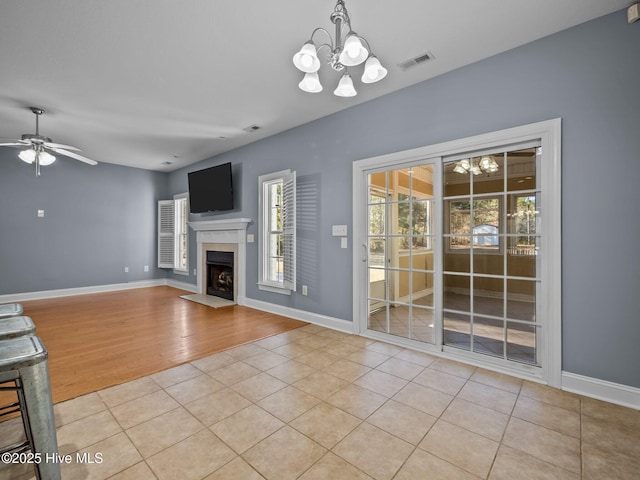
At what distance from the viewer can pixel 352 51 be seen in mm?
1783

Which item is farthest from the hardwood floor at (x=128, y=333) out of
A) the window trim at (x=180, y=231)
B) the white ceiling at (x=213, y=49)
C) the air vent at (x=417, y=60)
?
the air vent at (x=417, y=60)

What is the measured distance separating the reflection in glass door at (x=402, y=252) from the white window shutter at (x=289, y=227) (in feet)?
3.64

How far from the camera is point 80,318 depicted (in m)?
4.36

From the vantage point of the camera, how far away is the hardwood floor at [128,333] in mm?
2627

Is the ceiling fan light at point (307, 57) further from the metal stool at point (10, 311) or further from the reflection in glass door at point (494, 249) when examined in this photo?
the metal stool at point (10, 311)

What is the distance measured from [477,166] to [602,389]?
199cm

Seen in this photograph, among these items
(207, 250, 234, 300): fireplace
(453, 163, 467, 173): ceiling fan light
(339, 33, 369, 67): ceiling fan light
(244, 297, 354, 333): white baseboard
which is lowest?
(244, 297, 354, 333): white baseboard

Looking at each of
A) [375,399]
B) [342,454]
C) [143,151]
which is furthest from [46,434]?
[143,151]

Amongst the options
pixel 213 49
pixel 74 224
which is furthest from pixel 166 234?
pixel 213 49

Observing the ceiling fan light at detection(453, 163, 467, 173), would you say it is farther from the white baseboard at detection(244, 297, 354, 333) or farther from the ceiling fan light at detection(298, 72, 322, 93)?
the white baseboard at detection(244, 297, 354, 333)

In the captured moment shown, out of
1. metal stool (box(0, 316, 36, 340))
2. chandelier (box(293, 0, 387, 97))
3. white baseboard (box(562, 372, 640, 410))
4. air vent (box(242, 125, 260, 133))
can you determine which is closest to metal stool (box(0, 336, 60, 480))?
metal stool (box(0, 316, 36, 340))

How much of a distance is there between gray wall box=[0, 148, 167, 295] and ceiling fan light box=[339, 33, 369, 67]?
6.62 metres

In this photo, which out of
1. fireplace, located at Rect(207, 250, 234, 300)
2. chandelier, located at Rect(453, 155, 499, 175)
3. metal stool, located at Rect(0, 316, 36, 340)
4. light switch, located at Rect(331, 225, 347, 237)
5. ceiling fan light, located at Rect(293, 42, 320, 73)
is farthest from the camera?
fireplace, located at Rect(207, 250, 234, 300)

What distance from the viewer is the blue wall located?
7.05 ft
